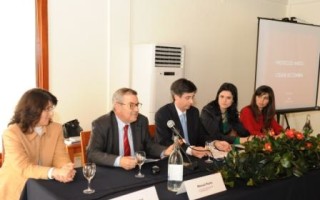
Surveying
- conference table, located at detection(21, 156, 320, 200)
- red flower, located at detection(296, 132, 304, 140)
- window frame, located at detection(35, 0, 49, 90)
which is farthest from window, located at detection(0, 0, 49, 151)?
red flower, located at detection(296, 132, 304, 140)

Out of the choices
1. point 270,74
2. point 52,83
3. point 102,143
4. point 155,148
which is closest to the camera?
point 102,143

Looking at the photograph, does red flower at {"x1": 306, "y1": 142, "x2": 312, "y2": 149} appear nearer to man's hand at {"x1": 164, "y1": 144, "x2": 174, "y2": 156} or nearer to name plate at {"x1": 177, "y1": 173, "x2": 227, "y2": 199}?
name plate at {"x1": 177, "y1": 173, "x2": 227, "y2": 199}

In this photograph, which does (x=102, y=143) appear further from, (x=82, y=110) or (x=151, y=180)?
(x=82, y=110)

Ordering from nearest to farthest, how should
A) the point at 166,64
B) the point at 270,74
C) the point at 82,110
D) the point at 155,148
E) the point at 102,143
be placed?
the point at 102,143 < the point at 155,148 < the point at 82,110 < the point at 166,64 < the point at 270,74

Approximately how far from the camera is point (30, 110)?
6.73 ft

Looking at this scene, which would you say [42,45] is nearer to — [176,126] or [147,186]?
[176,126]

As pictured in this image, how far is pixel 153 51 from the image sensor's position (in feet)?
12.0

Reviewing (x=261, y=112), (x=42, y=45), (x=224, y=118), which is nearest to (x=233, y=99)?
(x=224, y=118)

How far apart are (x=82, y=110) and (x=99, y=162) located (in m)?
1.51

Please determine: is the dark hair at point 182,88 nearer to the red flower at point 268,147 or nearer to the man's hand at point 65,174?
the red flower at point 268,147

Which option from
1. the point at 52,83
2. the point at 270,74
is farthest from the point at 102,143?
the point at 270,74

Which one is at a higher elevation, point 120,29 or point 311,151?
point 120,29

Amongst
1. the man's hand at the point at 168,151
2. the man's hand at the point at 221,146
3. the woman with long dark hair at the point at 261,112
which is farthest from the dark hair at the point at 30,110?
the woman with long dark hair at the point at 261,112

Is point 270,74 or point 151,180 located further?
point 270,74
